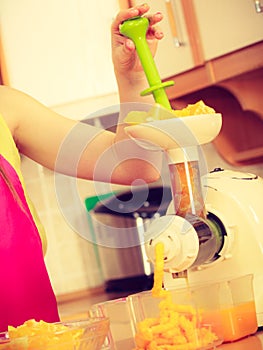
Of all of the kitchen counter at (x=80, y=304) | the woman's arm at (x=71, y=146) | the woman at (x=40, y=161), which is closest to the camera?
the woman at (x=40, y=161)

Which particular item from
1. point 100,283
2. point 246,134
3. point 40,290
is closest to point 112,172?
point 40,290

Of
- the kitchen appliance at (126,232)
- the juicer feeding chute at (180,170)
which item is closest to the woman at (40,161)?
the juicer feeding chute at (180,170)

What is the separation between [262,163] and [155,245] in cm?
166

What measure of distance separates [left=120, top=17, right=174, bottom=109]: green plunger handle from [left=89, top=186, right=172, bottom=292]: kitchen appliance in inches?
59.6

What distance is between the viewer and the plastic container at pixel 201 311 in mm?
738

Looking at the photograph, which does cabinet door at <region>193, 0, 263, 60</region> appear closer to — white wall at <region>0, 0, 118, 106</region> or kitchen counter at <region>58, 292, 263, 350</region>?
white wall at <region>0, 0, 118, 106</region>

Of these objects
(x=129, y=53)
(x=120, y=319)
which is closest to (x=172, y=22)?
(x=129, y=53)

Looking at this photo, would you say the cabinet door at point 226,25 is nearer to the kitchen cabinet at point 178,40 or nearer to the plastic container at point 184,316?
the kitchen cabinet at point 178,40

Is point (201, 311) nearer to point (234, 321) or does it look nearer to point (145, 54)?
point (234, 321)

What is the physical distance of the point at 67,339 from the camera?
646 mm

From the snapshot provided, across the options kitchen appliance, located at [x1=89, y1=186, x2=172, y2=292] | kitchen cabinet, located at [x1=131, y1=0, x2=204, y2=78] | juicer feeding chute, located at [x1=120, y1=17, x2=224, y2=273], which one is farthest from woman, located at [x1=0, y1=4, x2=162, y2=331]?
kitchen appliance, located at [x1=89, y1=186, x2=172, y2=292]

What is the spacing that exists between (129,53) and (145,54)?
14 centimetres

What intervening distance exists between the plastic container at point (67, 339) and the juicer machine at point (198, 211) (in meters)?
0.11

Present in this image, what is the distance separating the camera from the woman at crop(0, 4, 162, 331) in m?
1.03
